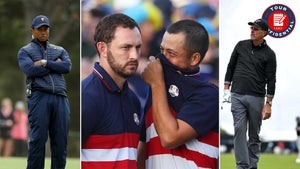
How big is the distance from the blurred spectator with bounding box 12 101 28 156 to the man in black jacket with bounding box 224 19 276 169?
11020mm

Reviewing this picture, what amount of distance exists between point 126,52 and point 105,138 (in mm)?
782

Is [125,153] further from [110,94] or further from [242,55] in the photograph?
[242,55]

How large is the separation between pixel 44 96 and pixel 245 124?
196cm

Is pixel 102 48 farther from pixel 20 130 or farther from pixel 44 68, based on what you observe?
pixel 20 130

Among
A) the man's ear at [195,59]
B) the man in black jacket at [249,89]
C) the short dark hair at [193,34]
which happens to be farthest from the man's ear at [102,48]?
the man in black jacket at [249,89]

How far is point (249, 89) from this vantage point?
26.5 ft

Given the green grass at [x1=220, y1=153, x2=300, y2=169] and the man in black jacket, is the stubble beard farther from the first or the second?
the green grass at [x1=220, y1=153, x2=300, y2=169]

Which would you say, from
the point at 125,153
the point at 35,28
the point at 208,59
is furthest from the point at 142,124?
the point at 35,28

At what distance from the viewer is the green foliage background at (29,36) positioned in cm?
1972

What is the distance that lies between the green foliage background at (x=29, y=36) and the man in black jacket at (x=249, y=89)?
1123 cm

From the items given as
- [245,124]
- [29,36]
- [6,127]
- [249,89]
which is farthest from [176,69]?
[29,36]

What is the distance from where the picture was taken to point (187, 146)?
7.51m

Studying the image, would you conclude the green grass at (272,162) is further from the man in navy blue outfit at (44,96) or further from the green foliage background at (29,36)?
the green foliage background at (29,36)

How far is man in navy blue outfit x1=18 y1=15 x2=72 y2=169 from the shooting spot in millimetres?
7602
